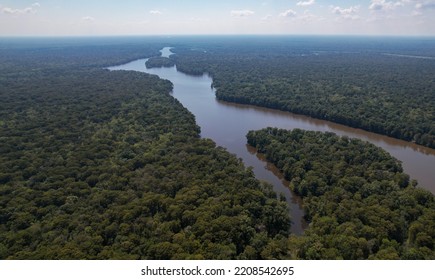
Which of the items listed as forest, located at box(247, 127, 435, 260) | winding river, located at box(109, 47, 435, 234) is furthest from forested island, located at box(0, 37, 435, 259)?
winding river, located at box(109, 47, 435, 234)

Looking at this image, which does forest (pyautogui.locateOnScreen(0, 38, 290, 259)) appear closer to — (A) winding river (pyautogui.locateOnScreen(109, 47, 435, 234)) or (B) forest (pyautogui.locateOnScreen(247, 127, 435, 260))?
(B) forest (pyautogui.locateOnScreen(247, 127, 435, 260))

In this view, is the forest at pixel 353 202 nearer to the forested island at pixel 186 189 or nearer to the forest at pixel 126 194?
the forested island at pixel 186 189

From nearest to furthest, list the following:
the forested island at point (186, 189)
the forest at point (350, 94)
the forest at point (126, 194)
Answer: the forest at point (126, 194) → the forested island at point (186, 189) → the forest at point (350, 94)

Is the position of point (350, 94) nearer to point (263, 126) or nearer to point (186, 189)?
point (263, 126)

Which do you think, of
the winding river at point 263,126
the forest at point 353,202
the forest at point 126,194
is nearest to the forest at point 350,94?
the winding river at point 263,126

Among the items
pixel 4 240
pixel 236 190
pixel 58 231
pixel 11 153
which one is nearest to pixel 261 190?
pixel 236 190

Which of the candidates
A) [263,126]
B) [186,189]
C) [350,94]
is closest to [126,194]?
[186,189]
